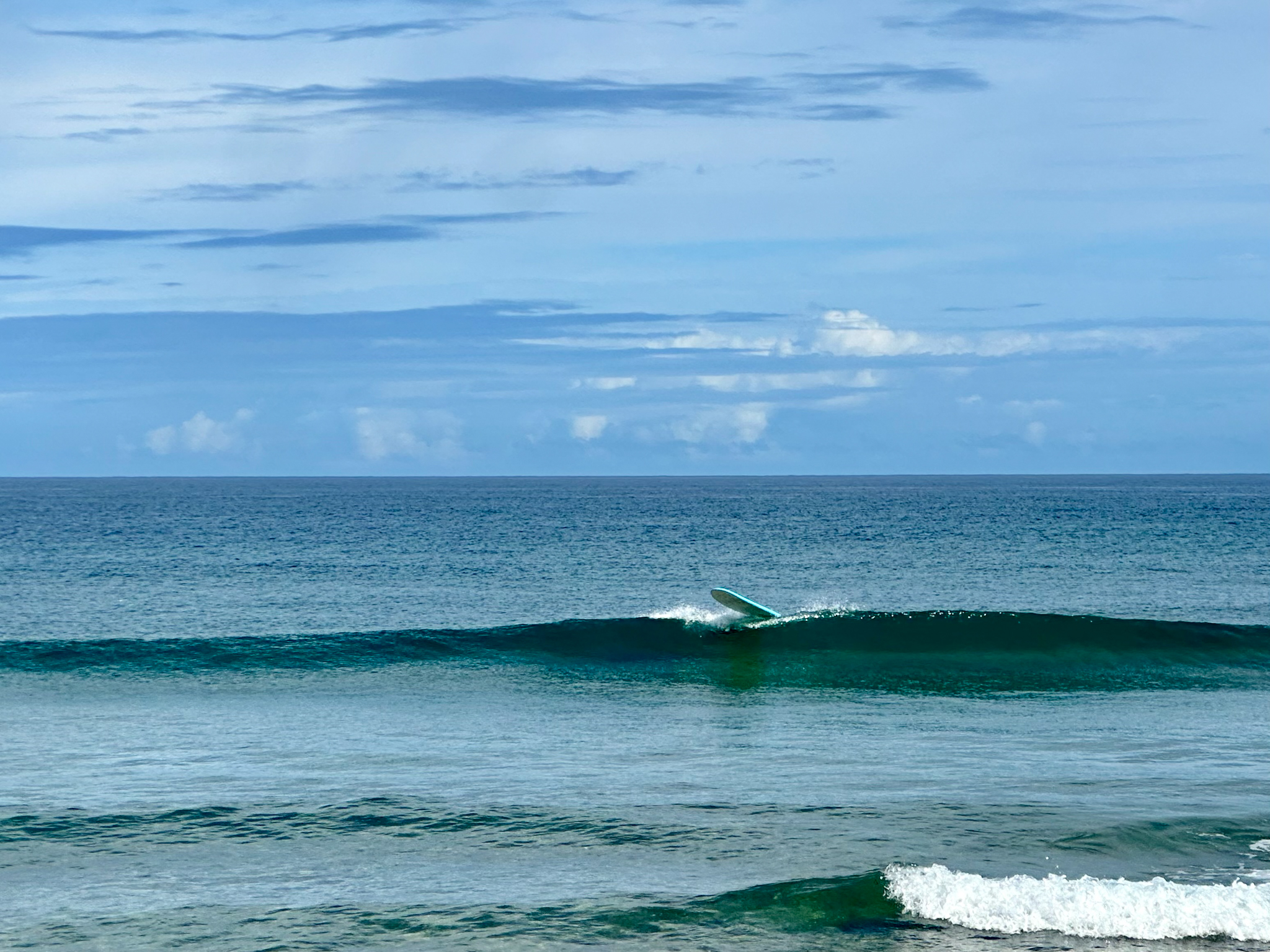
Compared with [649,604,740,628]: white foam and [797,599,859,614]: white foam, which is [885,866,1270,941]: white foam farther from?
[797,599,859,614]: white foam

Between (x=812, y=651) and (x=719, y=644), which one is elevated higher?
(x=719, y=644)

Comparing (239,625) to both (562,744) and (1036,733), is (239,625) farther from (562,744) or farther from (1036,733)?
(1036,733)

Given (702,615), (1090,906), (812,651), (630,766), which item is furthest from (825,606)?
(1090,906)

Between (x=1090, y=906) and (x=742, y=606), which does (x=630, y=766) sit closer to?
(x=1090, y=906)

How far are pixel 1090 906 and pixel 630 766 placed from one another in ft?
24.4

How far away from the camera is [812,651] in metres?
30.7

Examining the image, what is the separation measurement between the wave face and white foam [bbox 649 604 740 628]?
0.95ft

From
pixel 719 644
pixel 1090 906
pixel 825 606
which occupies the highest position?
pixel 1090 906

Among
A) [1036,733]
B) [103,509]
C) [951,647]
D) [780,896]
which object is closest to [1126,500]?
[103,509]

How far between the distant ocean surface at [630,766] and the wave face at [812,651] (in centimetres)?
13

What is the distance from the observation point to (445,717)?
73.6 ft

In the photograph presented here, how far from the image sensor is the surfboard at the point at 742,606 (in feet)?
107

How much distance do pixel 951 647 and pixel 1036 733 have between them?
35.8 feet

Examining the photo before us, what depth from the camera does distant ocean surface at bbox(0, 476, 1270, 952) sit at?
11.3 metres
